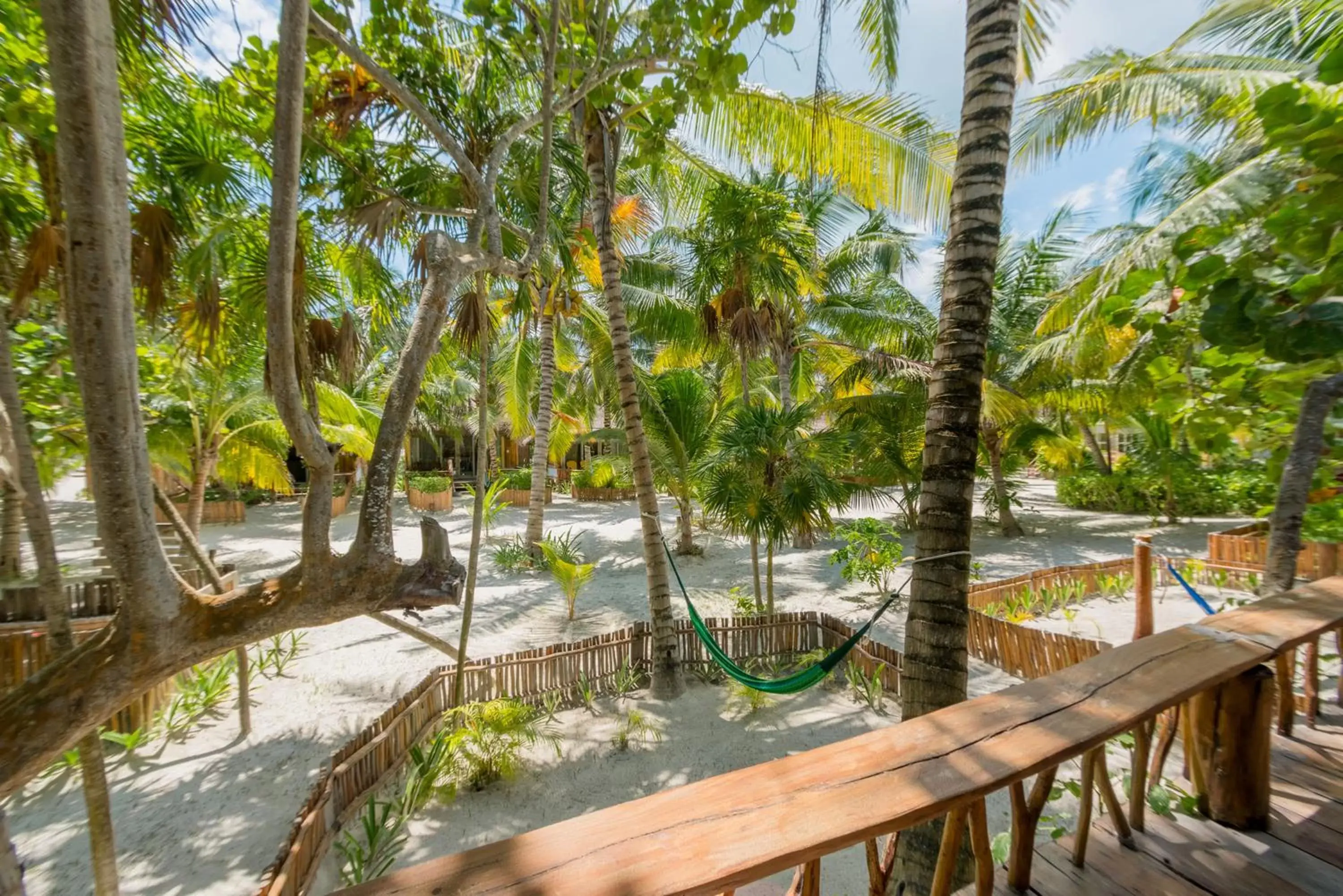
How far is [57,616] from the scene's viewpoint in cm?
252

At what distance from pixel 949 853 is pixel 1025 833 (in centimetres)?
35

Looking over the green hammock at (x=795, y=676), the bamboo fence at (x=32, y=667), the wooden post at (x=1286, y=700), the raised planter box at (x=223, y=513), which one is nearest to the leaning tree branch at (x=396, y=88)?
the green hammock at (x=795, y=676)

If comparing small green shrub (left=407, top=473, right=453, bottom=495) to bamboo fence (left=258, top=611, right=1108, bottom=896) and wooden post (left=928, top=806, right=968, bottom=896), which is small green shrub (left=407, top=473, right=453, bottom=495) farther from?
wooden post (left=928, top=806, right=968, bottom=896)

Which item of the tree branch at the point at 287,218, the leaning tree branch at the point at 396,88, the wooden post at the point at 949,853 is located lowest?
the wooden post at the point at 949,853

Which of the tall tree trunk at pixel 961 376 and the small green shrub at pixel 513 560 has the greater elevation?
the tall tree trunk at pixel 961 376

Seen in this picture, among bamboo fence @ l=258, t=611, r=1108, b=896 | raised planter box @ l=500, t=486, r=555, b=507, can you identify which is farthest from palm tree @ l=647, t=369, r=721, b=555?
raised planter box @ l=500, t=486, r=555, b=507

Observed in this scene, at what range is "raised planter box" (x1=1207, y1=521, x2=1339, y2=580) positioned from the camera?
20.5 ft

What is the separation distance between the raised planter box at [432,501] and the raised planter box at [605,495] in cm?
456

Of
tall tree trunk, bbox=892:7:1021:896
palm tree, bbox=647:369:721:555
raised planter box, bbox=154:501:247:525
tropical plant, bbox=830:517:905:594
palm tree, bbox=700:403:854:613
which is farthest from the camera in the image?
raised planter box, bbox=154:501:247:525

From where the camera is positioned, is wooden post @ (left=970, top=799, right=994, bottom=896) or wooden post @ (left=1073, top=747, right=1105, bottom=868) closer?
wooden post @ (left=970, top=799, right=994, bottom=896)

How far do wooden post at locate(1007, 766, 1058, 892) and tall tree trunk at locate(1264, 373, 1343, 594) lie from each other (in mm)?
1937

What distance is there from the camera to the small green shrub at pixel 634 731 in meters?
4.81

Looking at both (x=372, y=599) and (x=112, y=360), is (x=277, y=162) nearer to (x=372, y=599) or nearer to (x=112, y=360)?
(x=112, y=360)

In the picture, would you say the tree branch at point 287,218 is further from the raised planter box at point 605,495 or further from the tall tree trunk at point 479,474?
the raised planter box at point 605,495
